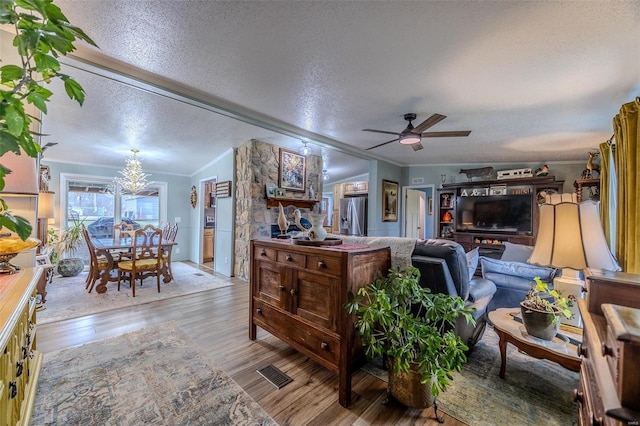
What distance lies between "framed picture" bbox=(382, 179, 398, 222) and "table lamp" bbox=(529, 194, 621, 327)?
14.0ft

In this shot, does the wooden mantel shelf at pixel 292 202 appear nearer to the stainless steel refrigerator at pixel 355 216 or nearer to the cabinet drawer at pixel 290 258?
the stainless steel refrigerator at pixel 355 216

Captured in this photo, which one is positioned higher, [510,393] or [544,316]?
[544,316]

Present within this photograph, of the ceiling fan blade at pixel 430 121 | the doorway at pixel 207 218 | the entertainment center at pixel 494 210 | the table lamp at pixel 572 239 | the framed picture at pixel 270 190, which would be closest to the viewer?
the table lamp at pixel 572 239

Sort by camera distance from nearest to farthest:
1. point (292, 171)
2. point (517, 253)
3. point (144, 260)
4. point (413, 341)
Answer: point (413, 341) → point (517, 253) → point (144, 260) → point (292, 171)

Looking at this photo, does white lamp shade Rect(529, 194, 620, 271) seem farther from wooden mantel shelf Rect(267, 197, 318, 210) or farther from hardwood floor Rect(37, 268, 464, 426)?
wooden mantel shelf Rect(267, 197, 318, 210)

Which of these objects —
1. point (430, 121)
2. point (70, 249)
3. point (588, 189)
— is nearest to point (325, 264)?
point (430, 121)

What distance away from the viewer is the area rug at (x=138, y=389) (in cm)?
156

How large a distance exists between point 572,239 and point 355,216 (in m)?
5.00

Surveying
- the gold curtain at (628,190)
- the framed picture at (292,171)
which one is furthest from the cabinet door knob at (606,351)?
the framed picture at (292,171)

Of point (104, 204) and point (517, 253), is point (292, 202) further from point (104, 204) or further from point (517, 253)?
point (104, 204)

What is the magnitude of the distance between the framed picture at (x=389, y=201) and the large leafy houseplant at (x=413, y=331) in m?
4.23

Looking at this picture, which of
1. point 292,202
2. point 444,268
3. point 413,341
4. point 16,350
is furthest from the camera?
point 292,202

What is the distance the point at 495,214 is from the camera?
5324 mm

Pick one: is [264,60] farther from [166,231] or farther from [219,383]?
[166,231]
